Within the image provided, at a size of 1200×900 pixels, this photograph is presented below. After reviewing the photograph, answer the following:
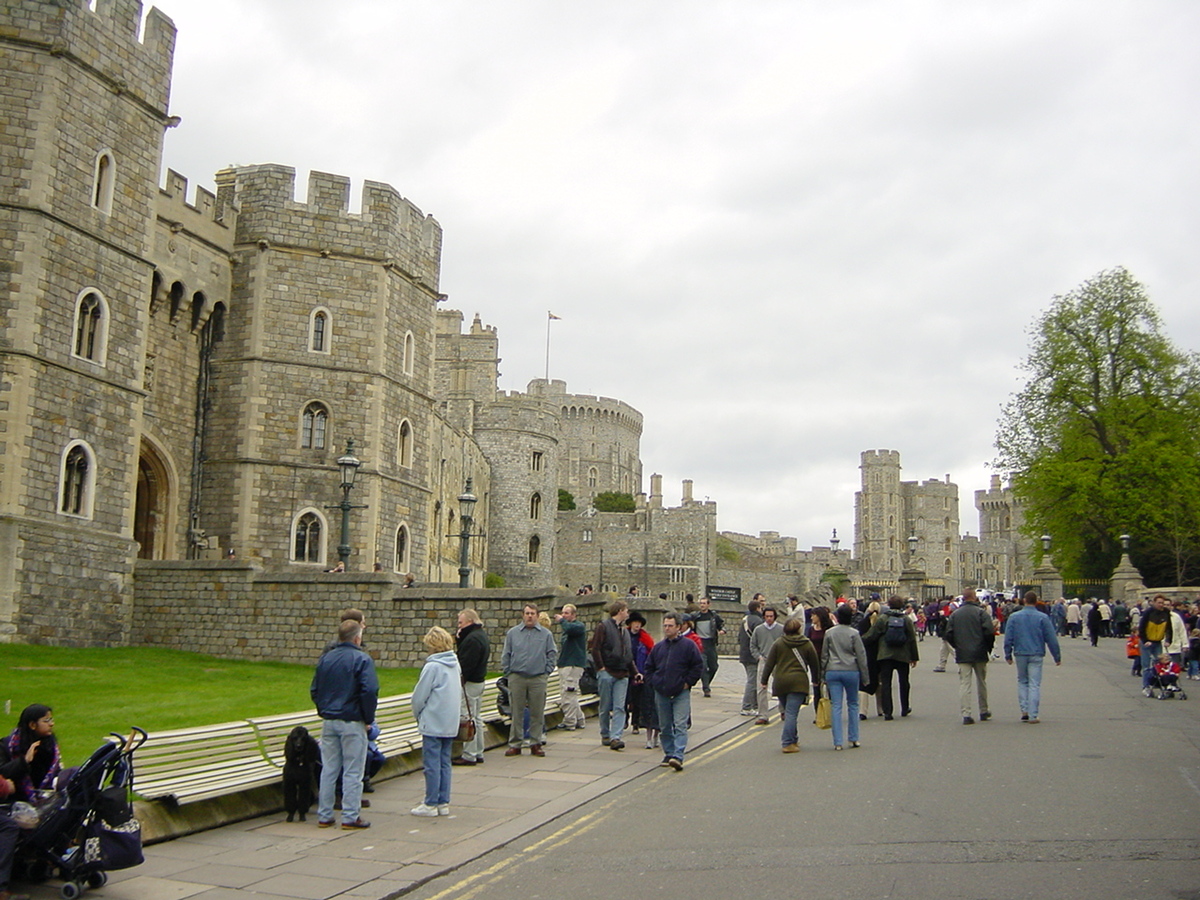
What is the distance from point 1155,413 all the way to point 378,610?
32.1 m

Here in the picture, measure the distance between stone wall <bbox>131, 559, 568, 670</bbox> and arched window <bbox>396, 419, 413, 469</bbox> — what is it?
250 inches

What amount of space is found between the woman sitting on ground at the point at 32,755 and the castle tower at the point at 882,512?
133641mm

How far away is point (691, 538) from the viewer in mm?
74500

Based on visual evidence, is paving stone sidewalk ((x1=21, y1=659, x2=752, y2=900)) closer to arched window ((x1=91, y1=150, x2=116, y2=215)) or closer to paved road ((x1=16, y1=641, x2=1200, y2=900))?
paved road ((x1=16, y1=641, x2=1200, y2=900))

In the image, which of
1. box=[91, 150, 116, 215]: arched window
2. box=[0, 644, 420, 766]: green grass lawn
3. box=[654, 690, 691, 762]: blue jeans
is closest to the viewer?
box=[654, 690, 691, 762]: blue jeans

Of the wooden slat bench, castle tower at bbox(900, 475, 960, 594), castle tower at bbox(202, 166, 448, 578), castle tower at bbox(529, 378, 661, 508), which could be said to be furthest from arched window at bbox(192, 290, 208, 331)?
castle tower at bbox(900, 475, 960, 594)

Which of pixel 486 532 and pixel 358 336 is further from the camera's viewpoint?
pixel 486 532

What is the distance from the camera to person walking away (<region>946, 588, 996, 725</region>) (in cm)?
1433

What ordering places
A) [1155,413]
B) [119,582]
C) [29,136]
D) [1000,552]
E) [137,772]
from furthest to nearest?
1. [1000,552]
2. [1155,413]
3. [119,582]
4. [29,136]
5. [137,772]

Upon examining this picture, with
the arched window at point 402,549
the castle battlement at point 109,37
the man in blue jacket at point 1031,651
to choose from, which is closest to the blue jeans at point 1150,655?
the man in blue jacket at point 1031,651

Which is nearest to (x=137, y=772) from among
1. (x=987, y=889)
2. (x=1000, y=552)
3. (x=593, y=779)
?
(x=593, y=779)

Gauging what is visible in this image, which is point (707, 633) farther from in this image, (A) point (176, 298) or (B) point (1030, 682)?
(A) point (176, 298)

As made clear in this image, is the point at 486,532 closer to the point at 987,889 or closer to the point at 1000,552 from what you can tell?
the point at 987,889

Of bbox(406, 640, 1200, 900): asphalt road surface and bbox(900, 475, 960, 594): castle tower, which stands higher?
bbox(900, 475, 960, 594): castle tower
